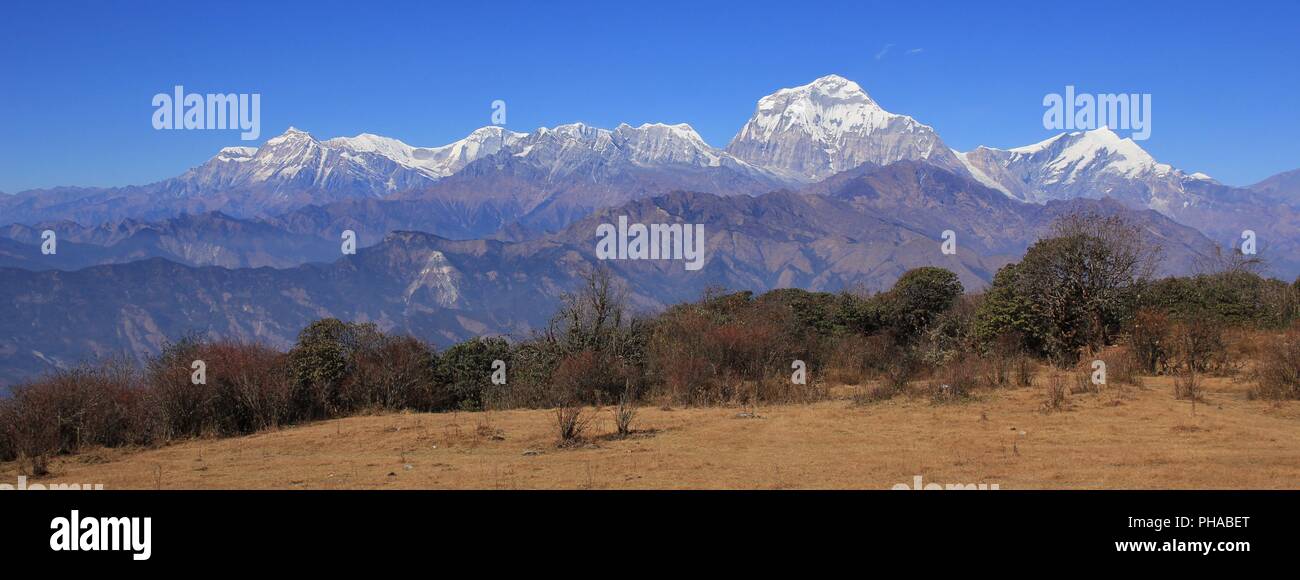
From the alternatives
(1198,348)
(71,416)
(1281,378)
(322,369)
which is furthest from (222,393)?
(1198,348)

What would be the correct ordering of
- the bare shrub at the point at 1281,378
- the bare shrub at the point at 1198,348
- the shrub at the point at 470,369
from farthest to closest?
the shrub at the point at 470,369 → the bare shrub at the point at 1198,348 → the bare shrub at the point at 1281,378

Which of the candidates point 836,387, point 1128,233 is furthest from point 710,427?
point 1128,233

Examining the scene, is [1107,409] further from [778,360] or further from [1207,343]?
[778,360]

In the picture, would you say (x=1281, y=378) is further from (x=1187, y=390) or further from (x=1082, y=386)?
(x=1082, y=386)

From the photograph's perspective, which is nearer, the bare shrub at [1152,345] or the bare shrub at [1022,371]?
the bare shrub at [1022,371]

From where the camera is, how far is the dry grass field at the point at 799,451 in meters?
12.3

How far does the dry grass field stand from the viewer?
12258 mm

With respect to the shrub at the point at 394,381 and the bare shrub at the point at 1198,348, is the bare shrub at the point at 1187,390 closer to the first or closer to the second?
the bare shrub at the point at 1198,348

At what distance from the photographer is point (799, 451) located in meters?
14.8

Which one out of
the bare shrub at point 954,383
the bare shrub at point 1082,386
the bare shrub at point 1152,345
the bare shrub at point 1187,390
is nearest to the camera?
the bare shrub at point 1187,390

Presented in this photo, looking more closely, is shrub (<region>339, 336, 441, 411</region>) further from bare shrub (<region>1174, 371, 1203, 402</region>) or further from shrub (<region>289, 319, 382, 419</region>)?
bare shrub (<region>1174, 371, 1203, 402</region>)

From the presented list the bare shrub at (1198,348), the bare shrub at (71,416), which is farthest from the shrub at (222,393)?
the bare shrub at (1198,348)

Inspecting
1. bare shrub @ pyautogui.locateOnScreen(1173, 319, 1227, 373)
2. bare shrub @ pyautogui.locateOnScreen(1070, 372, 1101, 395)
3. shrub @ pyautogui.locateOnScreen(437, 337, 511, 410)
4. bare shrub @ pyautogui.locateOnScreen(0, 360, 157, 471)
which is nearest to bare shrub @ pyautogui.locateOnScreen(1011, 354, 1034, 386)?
bare shrub @ pyautogui.locateOnScreen(1070, 372, 1101, 395)
